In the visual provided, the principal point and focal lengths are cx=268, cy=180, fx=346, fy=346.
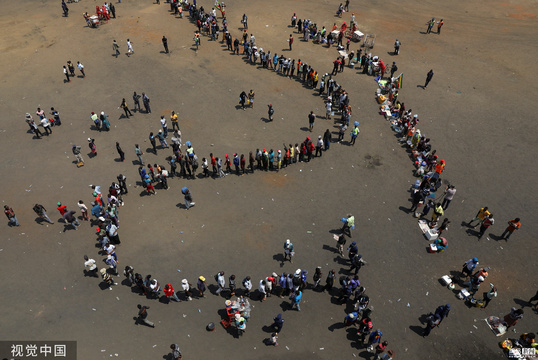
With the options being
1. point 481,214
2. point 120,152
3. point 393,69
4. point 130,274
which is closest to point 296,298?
point 130,274

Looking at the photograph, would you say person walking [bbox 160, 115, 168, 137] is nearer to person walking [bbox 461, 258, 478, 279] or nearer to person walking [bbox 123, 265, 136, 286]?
person walking [bbox 123, 265, 136, 286]

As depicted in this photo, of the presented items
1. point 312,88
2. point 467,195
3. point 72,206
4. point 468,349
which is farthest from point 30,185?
point 467,195

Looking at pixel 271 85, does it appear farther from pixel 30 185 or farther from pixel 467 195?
pixel 30 185

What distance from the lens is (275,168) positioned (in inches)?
919

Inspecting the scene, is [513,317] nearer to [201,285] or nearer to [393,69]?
[201,285]

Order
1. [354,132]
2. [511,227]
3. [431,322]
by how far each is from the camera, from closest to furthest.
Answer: [431,322] → [511,227] → [354,132]

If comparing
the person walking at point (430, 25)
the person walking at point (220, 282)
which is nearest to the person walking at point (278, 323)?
the person walking at point (220, 282)

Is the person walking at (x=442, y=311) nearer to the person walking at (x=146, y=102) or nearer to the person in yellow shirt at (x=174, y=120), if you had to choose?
the person in yellow shirt at (x=174, y=120)

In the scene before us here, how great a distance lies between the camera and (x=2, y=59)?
1280 inches

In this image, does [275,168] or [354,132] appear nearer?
[275,168]

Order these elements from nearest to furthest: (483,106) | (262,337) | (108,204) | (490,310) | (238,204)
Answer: (262,337)
(490,310)
(108,204)
(238,204)
(483,106)

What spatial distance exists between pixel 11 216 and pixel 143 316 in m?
9.87

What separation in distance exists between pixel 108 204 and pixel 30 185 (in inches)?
241

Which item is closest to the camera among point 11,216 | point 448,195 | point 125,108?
point 11,216
